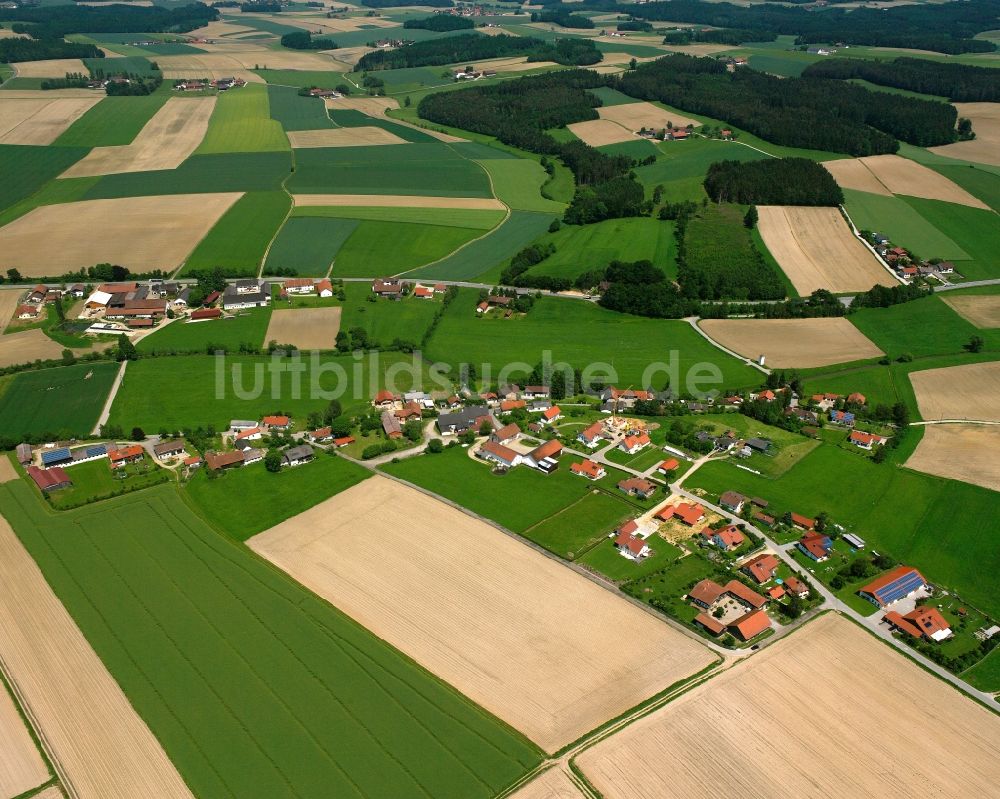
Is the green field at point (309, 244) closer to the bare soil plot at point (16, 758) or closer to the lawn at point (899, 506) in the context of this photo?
the lawn at point (899, 506)

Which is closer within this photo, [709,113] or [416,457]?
[416,457]

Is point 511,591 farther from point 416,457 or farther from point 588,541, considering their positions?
point 416,457

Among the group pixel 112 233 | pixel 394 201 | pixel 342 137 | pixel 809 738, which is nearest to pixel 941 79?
pixel 342 137

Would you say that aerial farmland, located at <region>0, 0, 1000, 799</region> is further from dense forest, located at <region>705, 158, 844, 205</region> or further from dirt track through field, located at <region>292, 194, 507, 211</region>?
dirt track through field, located at <region>292, 194, 507, 211</region>

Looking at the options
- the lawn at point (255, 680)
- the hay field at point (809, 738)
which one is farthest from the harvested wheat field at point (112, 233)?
the hay field at point (809, 738)

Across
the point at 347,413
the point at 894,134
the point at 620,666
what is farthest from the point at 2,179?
the point at 894,134
